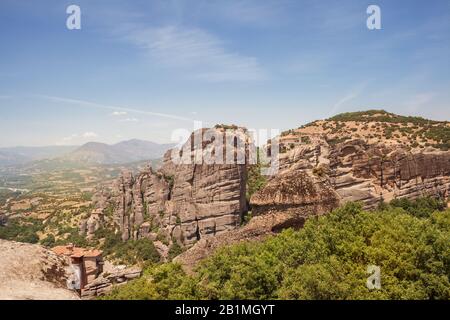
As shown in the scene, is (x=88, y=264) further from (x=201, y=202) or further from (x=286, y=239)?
(x=286, y=239)

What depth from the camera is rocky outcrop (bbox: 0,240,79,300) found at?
1232cm

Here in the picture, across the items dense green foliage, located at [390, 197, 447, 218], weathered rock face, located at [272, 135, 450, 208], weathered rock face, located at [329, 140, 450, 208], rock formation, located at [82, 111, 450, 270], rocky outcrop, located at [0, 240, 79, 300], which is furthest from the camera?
rock formation, located at [82, 111, 450, 270]

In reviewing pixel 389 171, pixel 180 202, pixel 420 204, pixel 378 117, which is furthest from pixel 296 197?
pixel 378 117

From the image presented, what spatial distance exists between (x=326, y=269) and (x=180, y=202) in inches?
1973

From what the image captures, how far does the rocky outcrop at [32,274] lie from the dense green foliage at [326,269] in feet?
7.26

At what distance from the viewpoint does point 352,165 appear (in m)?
53.0

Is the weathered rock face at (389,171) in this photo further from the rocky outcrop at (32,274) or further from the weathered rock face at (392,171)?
the rocky outcrop at (32,274)

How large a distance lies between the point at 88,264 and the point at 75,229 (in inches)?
1740

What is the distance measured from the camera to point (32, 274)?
14.3 metres

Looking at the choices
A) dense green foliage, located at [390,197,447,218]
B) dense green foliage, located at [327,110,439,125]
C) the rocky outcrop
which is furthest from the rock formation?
the rocky outcrop

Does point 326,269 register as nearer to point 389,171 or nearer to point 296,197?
point 296,197

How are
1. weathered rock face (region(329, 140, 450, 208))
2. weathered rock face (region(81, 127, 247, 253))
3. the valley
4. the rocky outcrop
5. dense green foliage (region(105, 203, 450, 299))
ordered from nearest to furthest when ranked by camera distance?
the rocky outcrop, dense green foliage (region(105, 203, 450, 299)), the valley, weathered rock face (region(329, 140, 450, 208)), weathered rock face (region(81, 127, 247, 253))

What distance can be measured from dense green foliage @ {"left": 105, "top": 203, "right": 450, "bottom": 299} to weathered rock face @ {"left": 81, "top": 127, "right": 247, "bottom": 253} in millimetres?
A: 38688

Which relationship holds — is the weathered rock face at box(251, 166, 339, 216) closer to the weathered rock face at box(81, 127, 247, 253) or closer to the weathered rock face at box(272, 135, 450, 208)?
the weathered rock face at box(272, 135, 450, 208)
